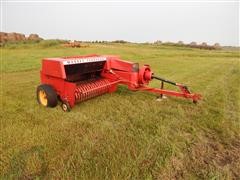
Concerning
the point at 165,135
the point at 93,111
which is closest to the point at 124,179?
the point at 165,135

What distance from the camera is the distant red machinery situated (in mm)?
5305

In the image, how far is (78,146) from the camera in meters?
3.61

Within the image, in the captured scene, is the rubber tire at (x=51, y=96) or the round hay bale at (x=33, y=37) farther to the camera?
the round hay bale at (x=33, y=37)

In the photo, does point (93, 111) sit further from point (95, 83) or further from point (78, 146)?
point (78, 146)

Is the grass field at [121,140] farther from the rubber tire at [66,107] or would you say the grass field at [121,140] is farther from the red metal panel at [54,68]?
the red metal panel at [54,68]

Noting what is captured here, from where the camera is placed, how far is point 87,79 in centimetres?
665

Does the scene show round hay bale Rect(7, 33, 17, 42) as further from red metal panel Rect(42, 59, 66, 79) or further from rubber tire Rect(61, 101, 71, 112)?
rubber tire Rect(61, 101, 71, 112)

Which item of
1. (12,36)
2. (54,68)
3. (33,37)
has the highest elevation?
(33,37)

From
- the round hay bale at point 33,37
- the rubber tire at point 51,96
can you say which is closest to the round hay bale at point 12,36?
the round hay bale at point 33,37

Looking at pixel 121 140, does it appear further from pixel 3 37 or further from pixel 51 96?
pixel 3 37

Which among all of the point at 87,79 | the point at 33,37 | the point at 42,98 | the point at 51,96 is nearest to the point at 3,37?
the point at 33,37

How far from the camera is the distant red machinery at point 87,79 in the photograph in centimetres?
530

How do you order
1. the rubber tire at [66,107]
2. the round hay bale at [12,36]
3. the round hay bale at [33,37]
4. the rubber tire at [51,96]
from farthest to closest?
the round hay bale at [33,37] → the round hay bale at [12,36] → the rubber tire at [51,96] → the rubber tire at [66,107]

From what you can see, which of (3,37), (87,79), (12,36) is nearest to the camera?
(87,79)
